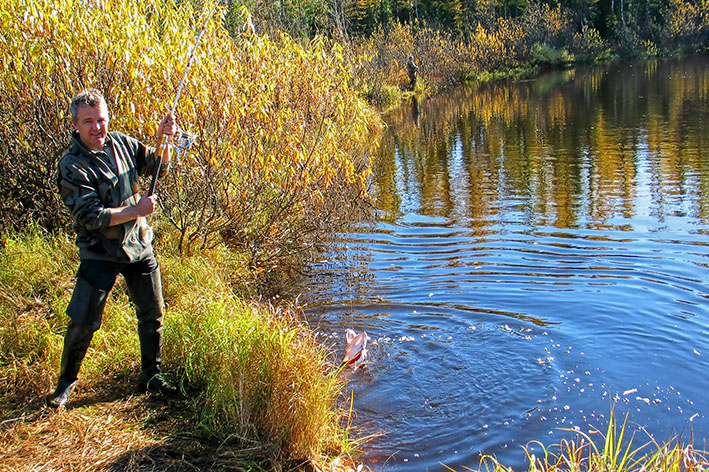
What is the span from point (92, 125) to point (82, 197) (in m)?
0.46

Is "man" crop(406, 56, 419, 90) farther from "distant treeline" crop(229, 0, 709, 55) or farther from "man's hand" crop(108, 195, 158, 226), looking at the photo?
"man's hand" crop(108, 195, 158, 226)

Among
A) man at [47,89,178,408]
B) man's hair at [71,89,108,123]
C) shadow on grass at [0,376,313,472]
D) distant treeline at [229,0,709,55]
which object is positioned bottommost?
shadow on grass at [0,376,313,472]

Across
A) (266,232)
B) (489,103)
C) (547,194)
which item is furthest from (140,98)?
(489,103)

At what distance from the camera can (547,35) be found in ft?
174

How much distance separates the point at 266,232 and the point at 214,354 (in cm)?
380

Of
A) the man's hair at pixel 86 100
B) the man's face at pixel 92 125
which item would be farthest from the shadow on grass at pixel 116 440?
the man's hair at pixel 86 100

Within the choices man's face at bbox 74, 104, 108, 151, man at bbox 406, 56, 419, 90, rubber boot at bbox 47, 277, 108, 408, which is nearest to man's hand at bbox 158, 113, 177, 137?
man's face at bbox 74, 104, 108, 151

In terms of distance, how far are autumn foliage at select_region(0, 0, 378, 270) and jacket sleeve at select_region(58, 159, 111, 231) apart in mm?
1494

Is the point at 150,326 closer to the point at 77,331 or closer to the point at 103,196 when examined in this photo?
the point at 77,331

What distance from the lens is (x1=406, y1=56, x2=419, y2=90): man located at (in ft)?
121

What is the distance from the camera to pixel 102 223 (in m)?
3.91

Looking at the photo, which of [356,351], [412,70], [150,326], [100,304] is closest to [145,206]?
[100,304]

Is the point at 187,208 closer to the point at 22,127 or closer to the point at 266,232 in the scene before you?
the point at 266,232

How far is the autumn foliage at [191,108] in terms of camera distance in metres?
6.13
